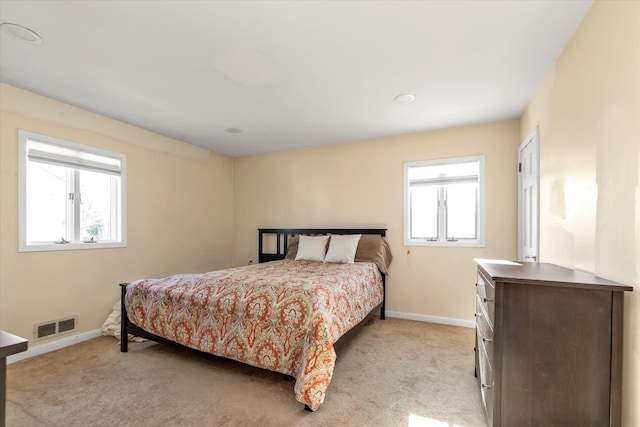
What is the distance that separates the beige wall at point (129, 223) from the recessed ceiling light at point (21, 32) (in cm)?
101

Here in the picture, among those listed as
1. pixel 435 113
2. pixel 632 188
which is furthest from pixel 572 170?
pixel 435 113

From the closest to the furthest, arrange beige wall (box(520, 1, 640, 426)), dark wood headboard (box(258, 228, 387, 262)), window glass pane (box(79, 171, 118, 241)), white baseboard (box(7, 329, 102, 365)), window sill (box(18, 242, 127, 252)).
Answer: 1. beige wall (box(520, 1, 640, 426))
2. white baseboard (box(7, 329, 102, 365))
3. window sill (box(18, 242, 127, 252))
4. window glass pane (box(79, 171, 118, 241))
5. dark wood headboard (box(258, 228, 387, 262))

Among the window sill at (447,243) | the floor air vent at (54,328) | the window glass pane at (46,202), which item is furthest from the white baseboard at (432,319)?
the window glass pane at (46,202)

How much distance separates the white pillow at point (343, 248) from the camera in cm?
364

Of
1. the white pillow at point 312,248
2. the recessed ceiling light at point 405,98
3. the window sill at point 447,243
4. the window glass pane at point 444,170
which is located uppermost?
the recessed ceiling light at point 405,98

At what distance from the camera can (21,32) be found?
187cm

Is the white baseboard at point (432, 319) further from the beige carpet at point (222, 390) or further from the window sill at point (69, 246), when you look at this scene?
the window sill at point (69, 246)

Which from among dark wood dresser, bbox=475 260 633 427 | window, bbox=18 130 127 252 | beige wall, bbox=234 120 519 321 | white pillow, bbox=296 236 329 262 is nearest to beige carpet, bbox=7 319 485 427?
dark wood dresser, bbox=475 260 633 427

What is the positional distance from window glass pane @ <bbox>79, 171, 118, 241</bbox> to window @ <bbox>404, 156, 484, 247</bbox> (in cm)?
357

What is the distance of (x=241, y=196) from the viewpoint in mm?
5137

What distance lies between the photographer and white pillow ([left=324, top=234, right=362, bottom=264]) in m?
3.64

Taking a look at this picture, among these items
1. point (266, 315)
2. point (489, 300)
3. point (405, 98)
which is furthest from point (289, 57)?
point (489, 300)

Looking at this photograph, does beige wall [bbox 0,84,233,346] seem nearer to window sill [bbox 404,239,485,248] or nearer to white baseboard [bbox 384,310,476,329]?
white baseboard [bbox 384,310,476,329]

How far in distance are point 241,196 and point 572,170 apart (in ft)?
14.4
